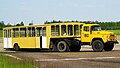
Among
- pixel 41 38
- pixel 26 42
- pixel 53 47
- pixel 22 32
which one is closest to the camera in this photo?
pixel 53 47

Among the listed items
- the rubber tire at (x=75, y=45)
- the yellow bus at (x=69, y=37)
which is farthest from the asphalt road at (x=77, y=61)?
the rubber tire at (x=75, y=45)

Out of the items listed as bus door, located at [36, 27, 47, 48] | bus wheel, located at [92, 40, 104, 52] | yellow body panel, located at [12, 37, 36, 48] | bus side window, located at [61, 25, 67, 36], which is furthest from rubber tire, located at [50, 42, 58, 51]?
bus wheel, located at [92, 40, 104, 52]

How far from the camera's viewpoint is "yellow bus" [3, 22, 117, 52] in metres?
33.7

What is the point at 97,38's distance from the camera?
33.9 m

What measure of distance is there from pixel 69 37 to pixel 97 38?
231 centimetres

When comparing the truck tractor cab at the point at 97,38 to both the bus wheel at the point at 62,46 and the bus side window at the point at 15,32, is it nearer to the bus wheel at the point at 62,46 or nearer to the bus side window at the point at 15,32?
the bus wheel at the point at 62,46

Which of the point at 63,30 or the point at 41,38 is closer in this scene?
the point at 63,30

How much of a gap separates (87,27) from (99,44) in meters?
1.74

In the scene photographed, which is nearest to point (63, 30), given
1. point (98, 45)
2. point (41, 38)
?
point (41, 38)

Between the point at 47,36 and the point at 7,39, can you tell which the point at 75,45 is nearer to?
the point at 47,36

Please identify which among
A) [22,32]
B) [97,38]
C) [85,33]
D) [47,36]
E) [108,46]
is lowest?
[108,46]

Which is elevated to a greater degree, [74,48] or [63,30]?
[63,30]

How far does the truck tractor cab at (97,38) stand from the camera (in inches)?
1318

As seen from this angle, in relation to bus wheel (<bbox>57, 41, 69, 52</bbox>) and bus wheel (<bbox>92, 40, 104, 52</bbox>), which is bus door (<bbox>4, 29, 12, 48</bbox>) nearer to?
bus wheel (<bbox>57, 41, 69, 52</bbox>)
